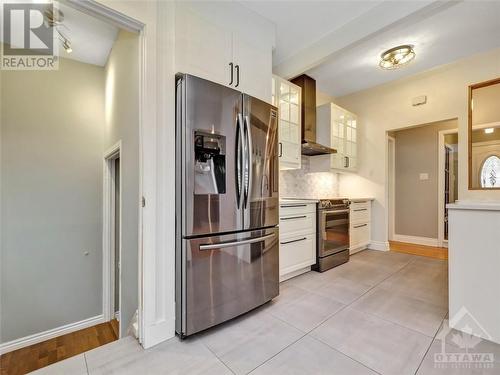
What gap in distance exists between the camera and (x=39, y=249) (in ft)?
8.72

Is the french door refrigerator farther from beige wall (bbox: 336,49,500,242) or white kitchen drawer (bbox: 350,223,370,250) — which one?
beige wall (bbox: 336,49,500,242)

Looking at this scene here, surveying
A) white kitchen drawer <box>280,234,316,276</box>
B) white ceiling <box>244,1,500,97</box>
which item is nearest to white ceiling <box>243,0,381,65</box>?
white ceiling <box>244,1,500,97</box>

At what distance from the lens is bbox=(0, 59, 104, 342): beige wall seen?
2527 millimetres

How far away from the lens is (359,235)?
148 inches

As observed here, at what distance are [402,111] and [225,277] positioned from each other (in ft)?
12.7

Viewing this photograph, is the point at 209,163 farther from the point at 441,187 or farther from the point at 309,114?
the point at 441,187

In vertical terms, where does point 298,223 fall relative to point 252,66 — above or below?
below

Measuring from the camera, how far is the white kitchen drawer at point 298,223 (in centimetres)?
250

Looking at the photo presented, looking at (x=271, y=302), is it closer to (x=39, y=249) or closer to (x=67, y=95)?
(x=39, y=249)

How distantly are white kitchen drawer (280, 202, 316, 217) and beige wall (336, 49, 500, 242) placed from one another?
1866 mm

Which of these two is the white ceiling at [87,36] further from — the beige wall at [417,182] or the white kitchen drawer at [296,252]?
the beige wall at [417,182]

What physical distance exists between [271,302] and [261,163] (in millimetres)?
1274

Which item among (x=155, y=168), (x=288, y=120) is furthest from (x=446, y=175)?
(x=155, y=168)

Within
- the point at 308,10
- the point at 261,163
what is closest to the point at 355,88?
the point at 308,10
